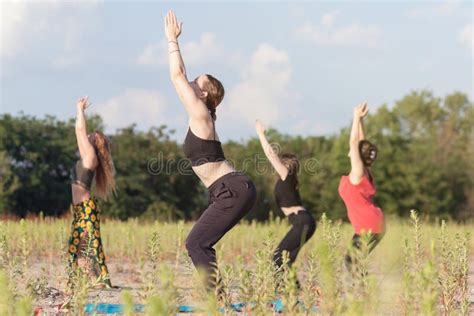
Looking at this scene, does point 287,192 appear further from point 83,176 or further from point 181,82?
point 181,82

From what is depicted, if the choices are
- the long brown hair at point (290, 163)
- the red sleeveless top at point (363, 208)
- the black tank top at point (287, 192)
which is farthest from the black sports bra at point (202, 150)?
the long brown hair at point (290, 163)

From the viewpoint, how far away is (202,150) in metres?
6.50

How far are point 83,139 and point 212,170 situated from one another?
3.63 m

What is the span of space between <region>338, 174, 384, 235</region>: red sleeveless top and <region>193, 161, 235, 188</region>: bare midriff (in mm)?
2891

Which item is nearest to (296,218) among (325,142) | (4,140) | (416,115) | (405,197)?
(4,140)

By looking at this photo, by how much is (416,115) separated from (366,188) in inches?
2485

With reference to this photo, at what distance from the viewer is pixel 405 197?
52.3 meters

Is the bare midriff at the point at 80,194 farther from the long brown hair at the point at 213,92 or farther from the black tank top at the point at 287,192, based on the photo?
the long brown hair at the point at 213,92

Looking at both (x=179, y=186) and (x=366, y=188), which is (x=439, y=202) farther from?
(x=366, y=188)

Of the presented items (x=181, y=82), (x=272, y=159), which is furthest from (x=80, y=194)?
(x=181, y=82)

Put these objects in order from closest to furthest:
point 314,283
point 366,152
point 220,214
→ point 314,283 < point 220,214 < point 366,152

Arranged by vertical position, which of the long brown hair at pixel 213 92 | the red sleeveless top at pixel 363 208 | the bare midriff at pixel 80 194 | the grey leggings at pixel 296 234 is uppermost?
the long brown hair at pixel 213 92

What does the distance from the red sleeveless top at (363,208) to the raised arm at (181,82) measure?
311 centimetres

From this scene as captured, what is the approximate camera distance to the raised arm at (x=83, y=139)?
9609 mm
